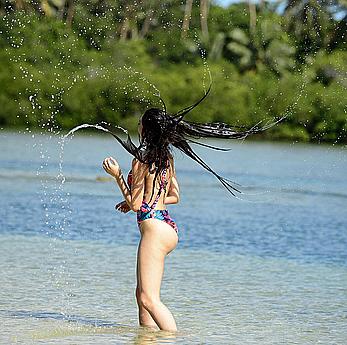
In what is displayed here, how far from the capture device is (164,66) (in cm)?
6028

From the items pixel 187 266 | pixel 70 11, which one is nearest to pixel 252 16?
pixel 70 11

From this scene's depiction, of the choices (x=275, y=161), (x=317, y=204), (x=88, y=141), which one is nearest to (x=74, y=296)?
(x=317, y=204)

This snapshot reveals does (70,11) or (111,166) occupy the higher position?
(70,11)

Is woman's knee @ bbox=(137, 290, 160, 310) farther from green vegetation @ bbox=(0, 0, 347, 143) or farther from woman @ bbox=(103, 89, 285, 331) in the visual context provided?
green vegetation @ bbox=(0, 0, 347, 143)

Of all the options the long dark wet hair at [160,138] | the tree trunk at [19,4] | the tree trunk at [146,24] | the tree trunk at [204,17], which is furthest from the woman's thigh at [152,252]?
the tree trunk at [204,17]

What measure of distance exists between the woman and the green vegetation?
41121mm

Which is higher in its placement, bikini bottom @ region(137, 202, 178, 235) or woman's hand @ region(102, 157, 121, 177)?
woman's hand @ region(102, 157, 121, 177)

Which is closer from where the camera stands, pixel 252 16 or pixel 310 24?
pixel 310 24

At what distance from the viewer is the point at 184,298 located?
32.6 feet

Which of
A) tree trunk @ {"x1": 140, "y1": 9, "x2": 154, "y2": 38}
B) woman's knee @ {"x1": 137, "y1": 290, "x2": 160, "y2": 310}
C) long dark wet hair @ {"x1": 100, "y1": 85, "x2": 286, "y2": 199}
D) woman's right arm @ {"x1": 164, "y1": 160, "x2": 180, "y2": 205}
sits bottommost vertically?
woman's knee @ {"x1": 137, "y1": 290, "x2": 160, "y2": 310}

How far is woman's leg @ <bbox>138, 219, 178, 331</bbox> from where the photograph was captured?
25.1ft

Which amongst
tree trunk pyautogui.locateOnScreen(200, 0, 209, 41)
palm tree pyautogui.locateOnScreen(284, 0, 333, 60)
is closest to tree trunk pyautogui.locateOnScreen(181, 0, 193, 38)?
tree trunk pyautogui.locateOnScreen(200, 0, 209, 41)

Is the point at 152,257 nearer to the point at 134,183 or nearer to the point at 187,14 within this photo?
the point at 134,183

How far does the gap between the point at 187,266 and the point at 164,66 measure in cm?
4871
